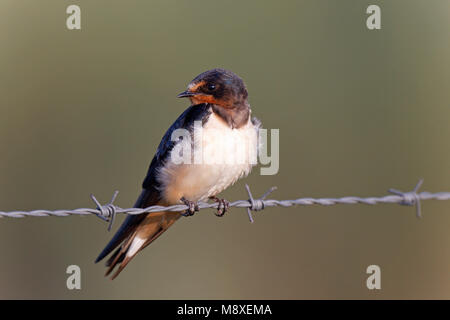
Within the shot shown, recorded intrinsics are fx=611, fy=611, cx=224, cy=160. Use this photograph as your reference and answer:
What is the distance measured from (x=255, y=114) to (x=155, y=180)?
10.9 feet

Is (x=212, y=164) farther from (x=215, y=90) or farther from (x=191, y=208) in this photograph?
(x=215, y=90)

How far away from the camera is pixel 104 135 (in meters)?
7.34

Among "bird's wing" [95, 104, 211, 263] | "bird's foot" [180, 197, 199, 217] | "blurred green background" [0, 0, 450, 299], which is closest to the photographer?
"bird's foot" [180, 197, 199, 217]

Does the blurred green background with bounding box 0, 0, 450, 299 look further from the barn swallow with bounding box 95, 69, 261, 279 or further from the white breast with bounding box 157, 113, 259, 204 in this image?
the white breast with bounding box 157, 113, 259, 204

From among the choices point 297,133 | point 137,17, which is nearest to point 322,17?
point 297,133

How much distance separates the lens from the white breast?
3904 mm

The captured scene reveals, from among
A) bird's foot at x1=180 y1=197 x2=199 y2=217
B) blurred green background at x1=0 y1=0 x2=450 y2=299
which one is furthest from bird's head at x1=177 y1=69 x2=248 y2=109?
blurred green background at x1=0 y1=0 x2=450 y2=299

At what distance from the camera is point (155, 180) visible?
4.24 metres

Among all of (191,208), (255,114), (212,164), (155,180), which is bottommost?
(191,208)

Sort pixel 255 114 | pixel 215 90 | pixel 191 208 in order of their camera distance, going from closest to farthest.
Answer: pixel 191 208, pixel 215 90, pixel 255 114

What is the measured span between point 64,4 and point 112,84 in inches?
57.0

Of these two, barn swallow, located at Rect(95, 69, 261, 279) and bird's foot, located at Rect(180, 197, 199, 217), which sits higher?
barn swallow, located at Rect(95, 69, 261, 279)

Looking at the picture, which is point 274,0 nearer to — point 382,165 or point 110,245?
point 382,165

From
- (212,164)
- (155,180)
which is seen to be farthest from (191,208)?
(155,180)
